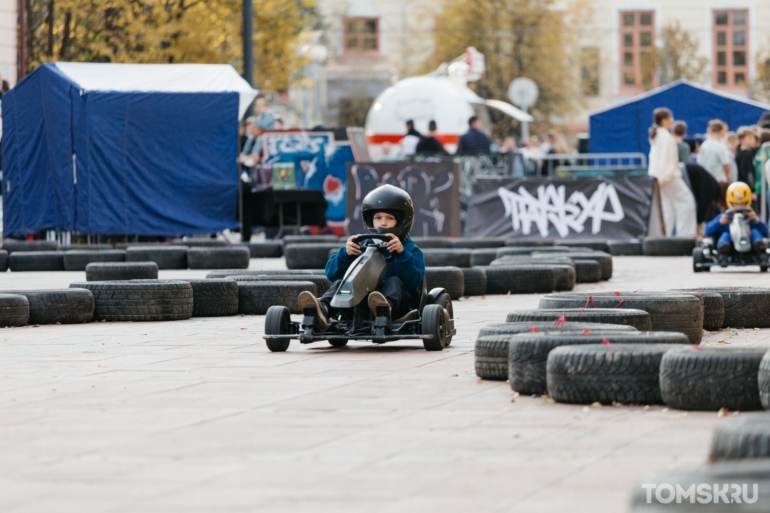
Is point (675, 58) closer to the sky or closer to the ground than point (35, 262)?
closer to the sky

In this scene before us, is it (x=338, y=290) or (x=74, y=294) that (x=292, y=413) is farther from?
(x=74, y=294)

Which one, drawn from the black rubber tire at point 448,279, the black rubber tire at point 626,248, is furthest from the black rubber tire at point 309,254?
the black rubber tire at point 626,248

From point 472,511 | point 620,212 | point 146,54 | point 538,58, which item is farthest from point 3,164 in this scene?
point 538,58

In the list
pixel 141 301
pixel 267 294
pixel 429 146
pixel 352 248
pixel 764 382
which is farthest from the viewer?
pixel 429 146

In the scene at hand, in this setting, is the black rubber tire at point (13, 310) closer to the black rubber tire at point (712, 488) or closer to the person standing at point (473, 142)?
the black rubber tire at point (712, 488)

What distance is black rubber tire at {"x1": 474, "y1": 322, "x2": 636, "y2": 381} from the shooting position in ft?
23.3

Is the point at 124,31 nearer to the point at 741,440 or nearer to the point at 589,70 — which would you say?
the point at 741,440

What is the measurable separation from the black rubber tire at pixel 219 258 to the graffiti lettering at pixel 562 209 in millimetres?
5880

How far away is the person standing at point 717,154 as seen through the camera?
22656 mm

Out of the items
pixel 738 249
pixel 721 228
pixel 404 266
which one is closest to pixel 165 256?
pixel 721 228

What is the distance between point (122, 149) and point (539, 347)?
53.9 feet

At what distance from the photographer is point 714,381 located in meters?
5.96

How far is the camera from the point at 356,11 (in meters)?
66.9

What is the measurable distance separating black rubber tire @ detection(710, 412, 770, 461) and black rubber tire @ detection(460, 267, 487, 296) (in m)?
9.21
